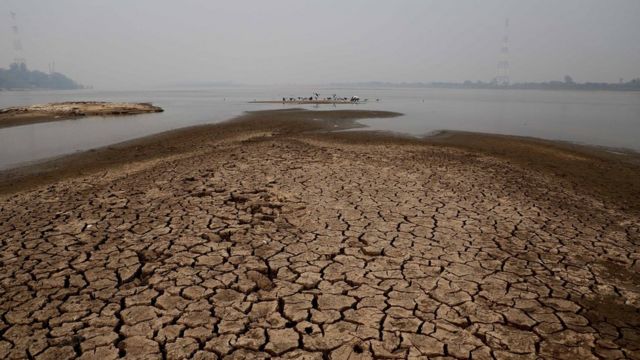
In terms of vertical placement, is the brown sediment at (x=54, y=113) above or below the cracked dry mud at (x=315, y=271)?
above

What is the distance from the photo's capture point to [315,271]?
4234 mm

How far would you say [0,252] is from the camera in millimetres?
4711

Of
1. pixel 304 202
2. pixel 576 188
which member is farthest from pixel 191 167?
pixel 576 188

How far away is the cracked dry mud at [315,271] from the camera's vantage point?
122 inches

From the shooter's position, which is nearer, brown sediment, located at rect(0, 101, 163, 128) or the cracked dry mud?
the cracked dry mud

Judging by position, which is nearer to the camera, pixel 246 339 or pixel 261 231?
pixel 246 339

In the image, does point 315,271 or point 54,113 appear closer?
point 315,271

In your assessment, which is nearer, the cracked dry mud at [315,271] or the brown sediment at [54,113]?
the cracked dry mud at [315,271]

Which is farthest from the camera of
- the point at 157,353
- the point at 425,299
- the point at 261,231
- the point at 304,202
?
the point at 304,202

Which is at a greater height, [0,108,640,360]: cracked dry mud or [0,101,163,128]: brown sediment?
[0,101,163,128]: brown sediment

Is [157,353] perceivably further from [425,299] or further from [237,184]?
[237,184]

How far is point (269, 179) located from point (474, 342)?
559 cm

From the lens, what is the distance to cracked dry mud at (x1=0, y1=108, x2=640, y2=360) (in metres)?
3.10

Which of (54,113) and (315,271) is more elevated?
(54,113)
